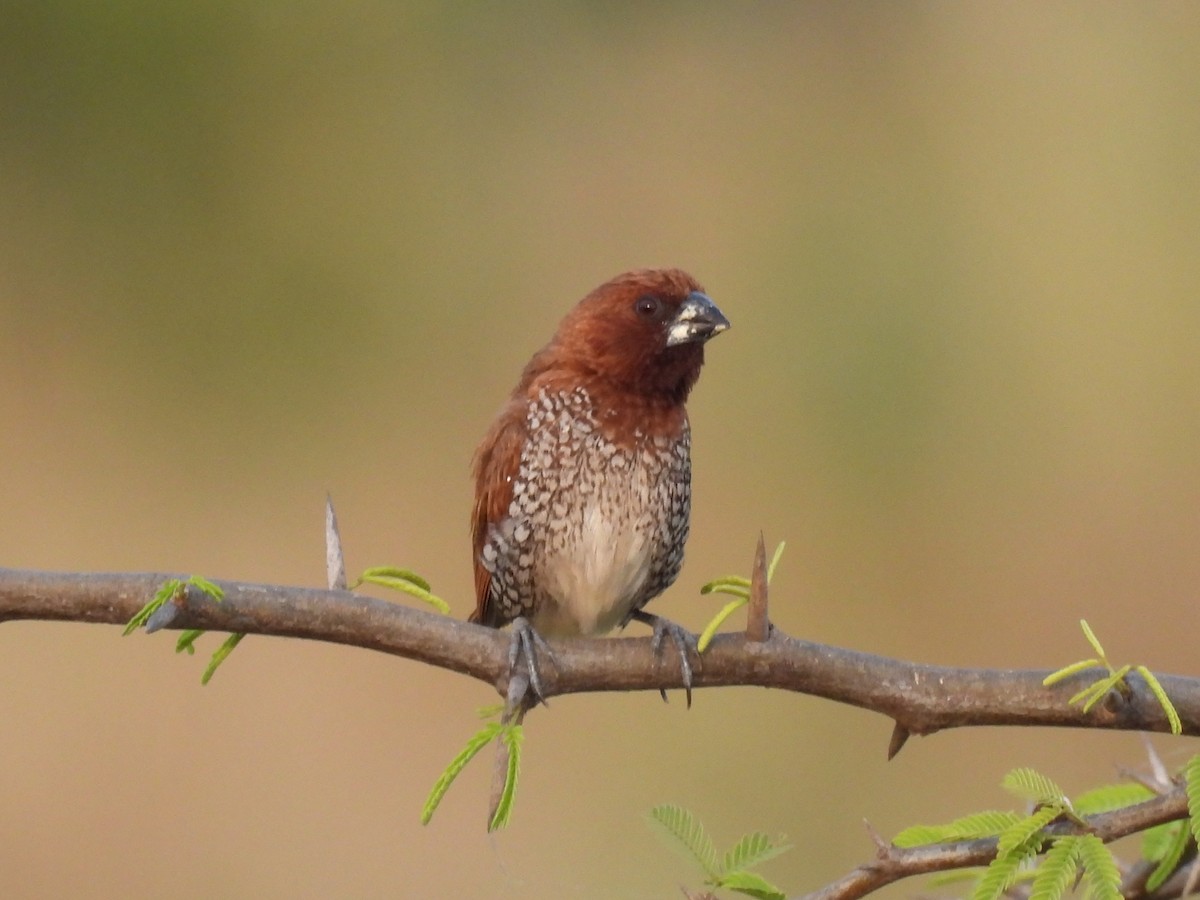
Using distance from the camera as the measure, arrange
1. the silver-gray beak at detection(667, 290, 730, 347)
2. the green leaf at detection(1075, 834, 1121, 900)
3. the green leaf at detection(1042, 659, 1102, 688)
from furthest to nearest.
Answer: the silver-gray beak at detection(667, 290, 730, 347) → the green leaf at detection(1042, 659, 1102, 688) → the green leaf at detection(1075, 834, 1121, 900)

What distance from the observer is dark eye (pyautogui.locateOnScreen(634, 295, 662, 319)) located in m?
2.67

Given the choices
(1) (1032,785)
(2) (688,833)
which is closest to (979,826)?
(1) (1032,785)

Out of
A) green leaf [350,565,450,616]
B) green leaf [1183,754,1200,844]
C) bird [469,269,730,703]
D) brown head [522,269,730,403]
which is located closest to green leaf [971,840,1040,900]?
green leaf [1183,754,1200,844]

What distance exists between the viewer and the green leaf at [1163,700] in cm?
143

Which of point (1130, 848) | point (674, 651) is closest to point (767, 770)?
point (1130, 848)

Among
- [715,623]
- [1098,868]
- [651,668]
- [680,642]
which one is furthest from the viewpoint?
[680,642]

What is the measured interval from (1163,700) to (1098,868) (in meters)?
0.19

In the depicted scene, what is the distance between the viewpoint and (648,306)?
267 centimetres

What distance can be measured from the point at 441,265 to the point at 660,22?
1280mm

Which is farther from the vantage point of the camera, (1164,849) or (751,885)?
(1164,849)

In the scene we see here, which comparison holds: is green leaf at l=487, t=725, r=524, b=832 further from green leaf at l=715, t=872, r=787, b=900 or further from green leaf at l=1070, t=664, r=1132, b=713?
green leaf at l=1070, t=664, r=1132, b=713

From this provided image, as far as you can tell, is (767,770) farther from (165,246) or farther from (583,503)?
(165,246)

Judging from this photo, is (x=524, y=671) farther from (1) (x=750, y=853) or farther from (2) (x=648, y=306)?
(2) (x=648, y=306)

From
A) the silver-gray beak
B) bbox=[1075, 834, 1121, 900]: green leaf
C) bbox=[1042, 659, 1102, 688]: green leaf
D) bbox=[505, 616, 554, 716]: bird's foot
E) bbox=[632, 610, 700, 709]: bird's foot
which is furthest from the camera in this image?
the silver-gray beak
